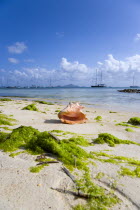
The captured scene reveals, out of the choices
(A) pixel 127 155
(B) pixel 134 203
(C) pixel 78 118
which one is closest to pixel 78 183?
(B) pixel 134 203

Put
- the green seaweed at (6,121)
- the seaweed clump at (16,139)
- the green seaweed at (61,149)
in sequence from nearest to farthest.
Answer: the green seaweed at (61,149), the seaweed clump at (16,139), the green seaweed at (6,121)

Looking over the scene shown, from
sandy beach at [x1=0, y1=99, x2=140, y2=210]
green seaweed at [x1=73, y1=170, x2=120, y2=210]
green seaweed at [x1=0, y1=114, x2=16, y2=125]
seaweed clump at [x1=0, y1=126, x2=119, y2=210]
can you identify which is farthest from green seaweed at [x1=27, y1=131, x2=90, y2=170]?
green seaweed at [x1=0, y1=114, x2=16, y2=125]

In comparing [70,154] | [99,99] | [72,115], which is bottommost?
[99,99]

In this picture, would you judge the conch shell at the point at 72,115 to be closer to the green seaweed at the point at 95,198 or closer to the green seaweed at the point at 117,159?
the green seaweed at the point at 117,159

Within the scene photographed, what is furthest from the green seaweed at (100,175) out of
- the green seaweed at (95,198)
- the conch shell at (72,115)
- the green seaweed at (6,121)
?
the green seaweed at (6,121)

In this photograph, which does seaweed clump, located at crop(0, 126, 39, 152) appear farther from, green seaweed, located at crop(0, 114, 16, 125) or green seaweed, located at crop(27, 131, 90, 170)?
green seaweed, located at crop(0, 114, 16, 125)

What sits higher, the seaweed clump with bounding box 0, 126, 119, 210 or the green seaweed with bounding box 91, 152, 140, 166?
the seaweed clump with bounding box 0, 126, 119, 210

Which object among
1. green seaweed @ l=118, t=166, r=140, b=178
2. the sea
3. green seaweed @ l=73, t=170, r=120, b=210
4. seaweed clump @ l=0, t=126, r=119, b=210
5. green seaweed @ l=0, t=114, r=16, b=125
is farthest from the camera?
the sea

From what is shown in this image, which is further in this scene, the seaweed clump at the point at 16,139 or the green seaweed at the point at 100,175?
the seaweed clump at the point at 16,139

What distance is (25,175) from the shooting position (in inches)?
88.0

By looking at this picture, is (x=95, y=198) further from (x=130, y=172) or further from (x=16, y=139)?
(x=16, y=139)

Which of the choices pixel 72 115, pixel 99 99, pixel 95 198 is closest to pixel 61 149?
pixel 95 198

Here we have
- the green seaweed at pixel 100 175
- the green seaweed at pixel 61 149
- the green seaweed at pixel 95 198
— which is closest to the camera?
the green seaweed at pixel 95 198

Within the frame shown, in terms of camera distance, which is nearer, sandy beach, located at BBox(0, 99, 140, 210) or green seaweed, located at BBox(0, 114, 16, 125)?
sandy beach, located at BBox(0, 99, 140, 210)
